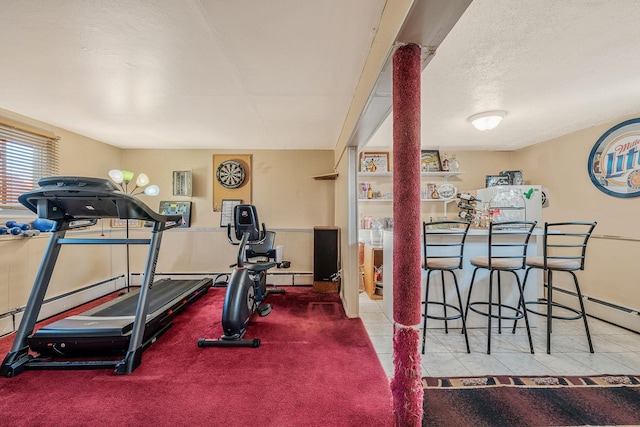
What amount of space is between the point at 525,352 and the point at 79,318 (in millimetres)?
4163

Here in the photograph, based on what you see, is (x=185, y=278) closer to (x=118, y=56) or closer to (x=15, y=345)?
(x=15, y=345)

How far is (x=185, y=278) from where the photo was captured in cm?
446

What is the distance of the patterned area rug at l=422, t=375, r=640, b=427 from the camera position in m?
1.56

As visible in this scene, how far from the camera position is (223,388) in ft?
6.10

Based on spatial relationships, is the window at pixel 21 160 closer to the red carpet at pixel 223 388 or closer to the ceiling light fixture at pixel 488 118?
the red carpet at pixel 223 388

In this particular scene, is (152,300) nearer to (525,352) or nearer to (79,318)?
(79,318)

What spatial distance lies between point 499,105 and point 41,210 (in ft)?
14.3

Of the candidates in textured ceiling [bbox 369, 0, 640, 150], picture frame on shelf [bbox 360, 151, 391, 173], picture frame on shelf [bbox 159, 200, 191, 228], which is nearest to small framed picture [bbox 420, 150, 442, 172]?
picture frame on shelf [bbox 360, 151, 391, 173]

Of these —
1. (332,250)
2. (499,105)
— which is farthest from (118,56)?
(499,105)

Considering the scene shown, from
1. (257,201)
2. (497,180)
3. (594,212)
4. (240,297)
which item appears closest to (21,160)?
(257,201)

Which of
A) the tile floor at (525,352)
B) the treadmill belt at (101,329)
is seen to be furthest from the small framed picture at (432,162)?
the treadmill belt at (101,329)

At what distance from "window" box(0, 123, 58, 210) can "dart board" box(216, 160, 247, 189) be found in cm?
205

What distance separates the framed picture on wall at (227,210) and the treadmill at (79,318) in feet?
6.72

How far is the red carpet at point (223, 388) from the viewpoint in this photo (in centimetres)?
158
